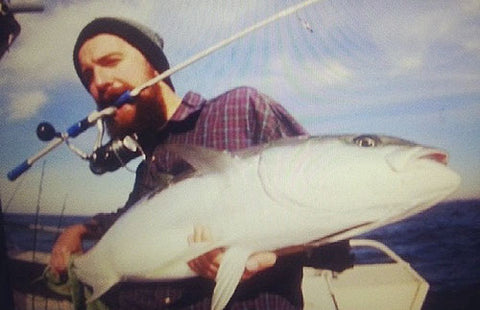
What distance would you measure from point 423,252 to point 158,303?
1141mm

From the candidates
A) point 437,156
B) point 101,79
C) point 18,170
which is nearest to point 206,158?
point 101,79

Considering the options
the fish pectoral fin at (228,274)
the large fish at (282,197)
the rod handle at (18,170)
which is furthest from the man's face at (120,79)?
the fish pectoral fin at (228,274)

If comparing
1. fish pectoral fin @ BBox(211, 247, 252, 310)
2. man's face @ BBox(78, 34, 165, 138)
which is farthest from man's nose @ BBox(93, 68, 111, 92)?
fish pectoral fin @ BBox(211, 247, 252, 310)

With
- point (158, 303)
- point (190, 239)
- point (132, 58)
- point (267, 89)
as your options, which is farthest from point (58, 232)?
point (267, 89)

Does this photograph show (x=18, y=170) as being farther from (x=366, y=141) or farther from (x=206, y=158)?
(x=366, y=141)

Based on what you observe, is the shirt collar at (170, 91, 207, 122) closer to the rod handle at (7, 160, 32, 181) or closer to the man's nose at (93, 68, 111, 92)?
the man's nose at (93, 68, 111, 92)

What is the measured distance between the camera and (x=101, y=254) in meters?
1.48

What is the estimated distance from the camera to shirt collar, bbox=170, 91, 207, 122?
1.46 meters

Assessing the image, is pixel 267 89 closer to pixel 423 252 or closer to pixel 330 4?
pixel 330 4

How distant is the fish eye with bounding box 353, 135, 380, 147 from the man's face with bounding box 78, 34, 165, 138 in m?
0.75

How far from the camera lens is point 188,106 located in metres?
1.47

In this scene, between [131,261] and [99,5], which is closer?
[131,261]

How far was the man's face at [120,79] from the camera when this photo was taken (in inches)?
56.7

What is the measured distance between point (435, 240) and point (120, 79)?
1404 millimetres
